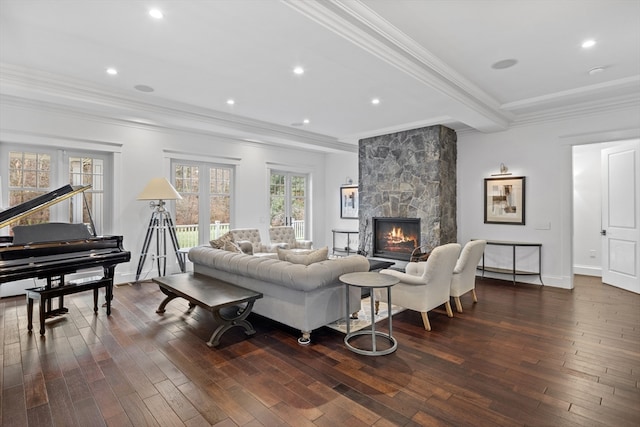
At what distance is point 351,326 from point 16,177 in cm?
545

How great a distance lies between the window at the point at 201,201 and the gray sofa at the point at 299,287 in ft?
10.5

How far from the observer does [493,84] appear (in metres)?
4.45

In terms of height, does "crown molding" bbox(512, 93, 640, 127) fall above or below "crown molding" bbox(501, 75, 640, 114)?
below

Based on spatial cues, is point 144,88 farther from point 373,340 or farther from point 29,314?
point 373,340

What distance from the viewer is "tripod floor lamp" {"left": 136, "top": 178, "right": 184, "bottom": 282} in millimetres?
5461

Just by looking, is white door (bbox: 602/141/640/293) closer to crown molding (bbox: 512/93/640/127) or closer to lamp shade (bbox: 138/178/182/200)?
crown molding (bbox: 512/93/640/127)

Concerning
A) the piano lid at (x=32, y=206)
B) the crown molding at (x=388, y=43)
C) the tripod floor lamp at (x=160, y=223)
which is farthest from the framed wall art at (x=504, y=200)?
the piano lid at (x=32, y=206)

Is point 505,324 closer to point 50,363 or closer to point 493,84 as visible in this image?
point 493,84

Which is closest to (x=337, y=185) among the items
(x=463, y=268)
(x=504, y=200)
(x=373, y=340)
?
(x=504, y=200)

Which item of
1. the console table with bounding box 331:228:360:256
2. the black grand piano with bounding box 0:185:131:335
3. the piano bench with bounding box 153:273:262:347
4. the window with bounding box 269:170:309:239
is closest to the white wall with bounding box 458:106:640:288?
the console table with bounding box 331:228:360:256

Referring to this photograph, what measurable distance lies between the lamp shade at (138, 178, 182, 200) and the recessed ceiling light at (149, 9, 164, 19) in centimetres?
324

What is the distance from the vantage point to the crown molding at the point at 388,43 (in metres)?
2.55

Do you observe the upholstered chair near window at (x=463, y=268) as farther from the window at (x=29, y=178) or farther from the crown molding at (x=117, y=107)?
the window at (x=29, y=178)

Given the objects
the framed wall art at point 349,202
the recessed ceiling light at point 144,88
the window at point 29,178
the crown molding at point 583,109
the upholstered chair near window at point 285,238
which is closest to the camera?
the recessed ceiling light at point 144,88
